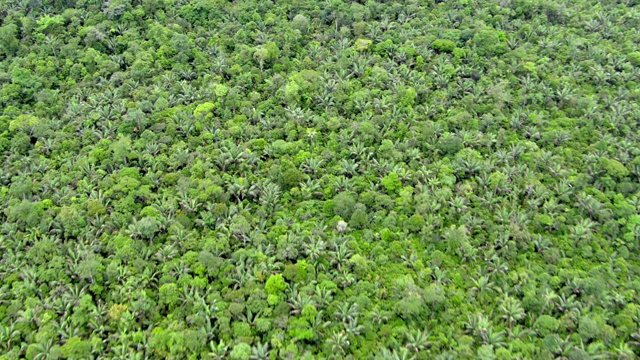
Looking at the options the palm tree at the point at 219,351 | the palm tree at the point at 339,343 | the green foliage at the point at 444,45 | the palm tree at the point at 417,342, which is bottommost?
the palm tree at the point at 219,351

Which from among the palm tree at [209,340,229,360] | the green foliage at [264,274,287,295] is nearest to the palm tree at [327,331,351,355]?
the green foliage at [264,274,287,295]

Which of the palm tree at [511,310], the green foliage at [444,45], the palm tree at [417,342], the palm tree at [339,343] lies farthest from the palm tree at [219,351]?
the green foliage at [444,45]

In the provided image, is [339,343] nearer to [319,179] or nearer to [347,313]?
[347,313]

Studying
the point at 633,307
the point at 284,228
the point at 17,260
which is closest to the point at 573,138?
the point at 633,307

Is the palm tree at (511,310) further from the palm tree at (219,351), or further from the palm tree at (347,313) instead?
the palm tree at (219,351)

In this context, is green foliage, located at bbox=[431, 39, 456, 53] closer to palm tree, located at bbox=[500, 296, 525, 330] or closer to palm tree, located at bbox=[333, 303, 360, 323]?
palm tree, located at bbox=[500, 296, 525, 330]

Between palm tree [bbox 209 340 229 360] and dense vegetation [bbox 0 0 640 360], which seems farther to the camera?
dense vegetation [bbox 0 0 640 360]

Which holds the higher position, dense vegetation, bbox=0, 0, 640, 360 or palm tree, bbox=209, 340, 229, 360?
dense vegetation, bbox=0, 0, 640, 360

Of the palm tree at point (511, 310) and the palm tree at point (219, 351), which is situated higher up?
the palm tree at point (511, 310)
